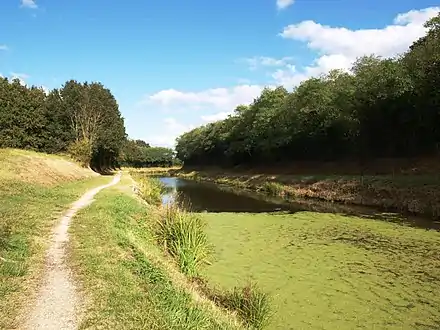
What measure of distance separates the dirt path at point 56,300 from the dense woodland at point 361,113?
106ft

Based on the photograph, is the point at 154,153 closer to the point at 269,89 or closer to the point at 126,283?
the point at 269,89

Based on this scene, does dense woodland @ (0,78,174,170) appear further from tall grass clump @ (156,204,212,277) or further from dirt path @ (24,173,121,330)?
dirt path @ (24,173,121,330)

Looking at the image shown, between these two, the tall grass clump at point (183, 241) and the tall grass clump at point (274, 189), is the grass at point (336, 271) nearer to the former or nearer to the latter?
the tall grass clump at point (183, 241)

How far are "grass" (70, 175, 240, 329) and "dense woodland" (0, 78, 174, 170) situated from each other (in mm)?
47493

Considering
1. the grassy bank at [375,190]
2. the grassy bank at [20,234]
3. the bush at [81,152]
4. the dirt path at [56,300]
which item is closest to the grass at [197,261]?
the dirt path at [56,300]

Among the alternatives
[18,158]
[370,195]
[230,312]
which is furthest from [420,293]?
[18,158]

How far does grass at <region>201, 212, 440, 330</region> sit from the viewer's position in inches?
419

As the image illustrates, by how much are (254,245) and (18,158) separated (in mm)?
22546

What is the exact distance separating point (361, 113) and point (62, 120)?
49.6 m

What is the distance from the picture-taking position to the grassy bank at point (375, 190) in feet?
95.8

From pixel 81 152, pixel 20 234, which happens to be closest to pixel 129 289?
pixel 20 234

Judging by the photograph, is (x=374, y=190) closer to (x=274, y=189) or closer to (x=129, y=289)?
(x=274, y=189)

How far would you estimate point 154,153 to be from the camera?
587ft

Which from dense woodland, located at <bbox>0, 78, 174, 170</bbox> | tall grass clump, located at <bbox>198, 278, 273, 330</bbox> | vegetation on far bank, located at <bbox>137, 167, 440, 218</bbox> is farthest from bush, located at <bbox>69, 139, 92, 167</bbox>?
tall grass clump, located at <bbox>198, 278, 273, 330</bbox>
